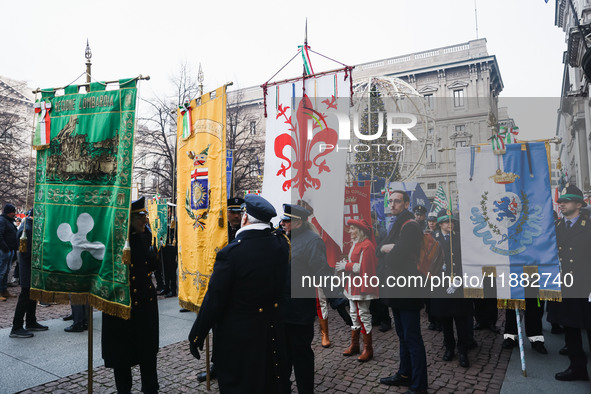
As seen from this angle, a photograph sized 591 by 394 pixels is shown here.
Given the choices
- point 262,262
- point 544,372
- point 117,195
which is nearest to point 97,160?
point 117,195

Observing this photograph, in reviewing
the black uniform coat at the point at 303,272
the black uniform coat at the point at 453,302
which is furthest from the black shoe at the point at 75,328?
the black uniform coat at the point at 453,302

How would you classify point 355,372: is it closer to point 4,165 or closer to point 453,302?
point 453,302

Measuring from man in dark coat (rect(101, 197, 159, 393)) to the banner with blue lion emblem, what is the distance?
3.70 meters

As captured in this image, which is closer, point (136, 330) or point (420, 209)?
point (136, 330)

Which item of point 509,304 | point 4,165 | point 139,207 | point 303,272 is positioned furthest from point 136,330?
point 4,165

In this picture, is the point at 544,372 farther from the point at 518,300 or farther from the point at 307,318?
the point at 307,318

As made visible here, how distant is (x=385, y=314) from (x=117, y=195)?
4.90 meters

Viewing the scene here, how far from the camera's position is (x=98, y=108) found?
4.04 meters

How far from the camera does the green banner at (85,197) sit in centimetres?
381

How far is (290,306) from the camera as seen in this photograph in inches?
147

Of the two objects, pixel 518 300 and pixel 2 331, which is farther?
pixel 2 331

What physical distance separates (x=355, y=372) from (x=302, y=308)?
1.54 m

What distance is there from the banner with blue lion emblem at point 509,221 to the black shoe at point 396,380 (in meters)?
1.35

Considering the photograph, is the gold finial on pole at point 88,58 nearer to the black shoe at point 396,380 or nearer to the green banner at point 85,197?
the green banner at point 85,197
